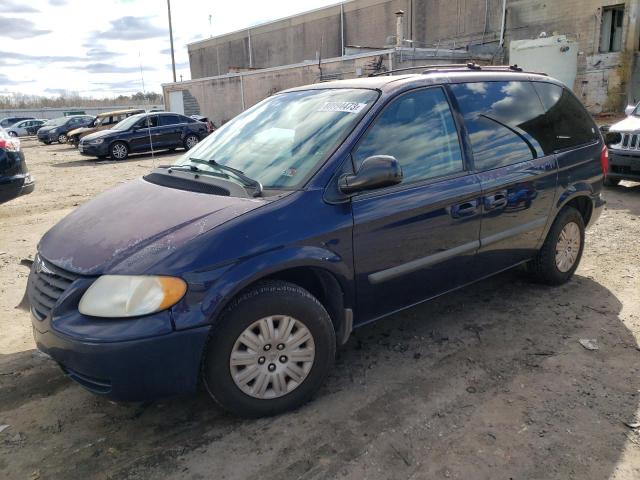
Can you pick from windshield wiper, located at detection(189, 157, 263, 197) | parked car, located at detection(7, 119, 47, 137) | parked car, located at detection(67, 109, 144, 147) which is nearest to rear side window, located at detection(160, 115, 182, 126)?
parked car, located at detection(67, 109, 144, 147)

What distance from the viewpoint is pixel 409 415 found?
2.82m

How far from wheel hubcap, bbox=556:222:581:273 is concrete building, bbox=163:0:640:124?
16.7 meters

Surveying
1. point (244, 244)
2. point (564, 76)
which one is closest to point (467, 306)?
point (244, 244)

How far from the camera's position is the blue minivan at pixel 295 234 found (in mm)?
2422

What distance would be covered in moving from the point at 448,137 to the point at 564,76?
20.3 metres

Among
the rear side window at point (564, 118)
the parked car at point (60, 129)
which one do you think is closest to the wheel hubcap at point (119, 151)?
the parked car at point (60, 129)

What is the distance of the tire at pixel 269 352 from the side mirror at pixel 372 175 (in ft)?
2.07

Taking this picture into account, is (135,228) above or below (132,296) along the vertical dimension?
above

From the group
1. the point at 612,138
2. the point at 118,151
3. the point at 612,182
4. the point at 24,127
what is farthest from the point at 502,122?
the point at 24,127

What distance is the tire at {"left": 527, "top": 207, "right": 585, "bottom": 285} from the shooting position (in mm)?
4332

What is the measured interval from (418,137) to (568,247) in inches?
82.8

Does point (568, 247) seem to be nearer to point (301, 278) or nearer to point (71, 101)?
point (301, 278)

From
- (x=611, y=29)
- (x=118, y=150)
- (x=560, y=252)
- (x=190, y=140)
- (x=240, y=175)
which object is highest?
(x=611, y=29)

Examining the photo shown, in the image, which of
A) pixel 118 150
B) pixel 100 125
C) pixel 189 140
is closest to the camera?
pixel 118 150
